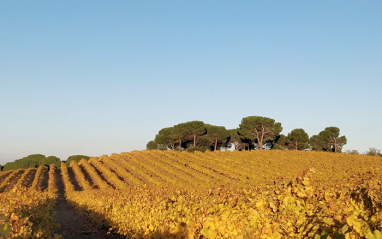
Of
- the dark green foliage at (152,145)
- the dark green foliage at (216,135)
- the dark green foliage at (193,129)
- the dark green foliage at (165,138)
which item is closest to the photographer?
the dark green foliage at (193,129)

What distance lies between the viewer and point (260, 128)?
74.9 meters

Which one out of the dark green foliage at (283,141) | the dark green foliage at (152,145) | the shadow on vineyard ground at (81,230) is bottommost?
the shadow on vineyard ground at (81,230)

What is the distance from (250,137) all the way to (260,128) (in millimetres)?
2947

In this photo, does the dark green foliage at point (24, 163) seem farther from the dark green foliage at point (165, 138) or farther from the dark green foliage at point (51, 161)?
the dark green foliage at point (165, 138)

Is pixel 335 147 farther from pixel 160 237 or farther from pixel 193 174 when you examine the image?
pixel 160 237

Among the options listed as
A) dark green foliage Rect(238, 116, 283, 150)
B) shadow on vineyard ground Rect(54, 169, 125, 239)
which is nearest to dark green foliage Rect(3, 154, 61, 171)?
dark green foliage Rect(238, 116, 283, 150)

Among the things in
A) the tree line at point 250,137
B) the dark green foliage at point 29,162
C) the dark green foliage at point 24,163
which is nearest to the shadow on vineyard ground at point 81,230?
the tree line at point 250,137

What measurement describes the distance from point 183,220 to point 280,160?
128ft

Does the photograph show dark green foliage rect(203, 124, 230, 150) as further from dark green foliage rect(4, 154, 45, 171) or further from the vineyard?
the vineyard

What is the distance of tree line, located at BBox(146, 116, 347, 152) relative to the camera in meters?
74.9

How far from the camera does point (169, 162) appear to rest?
47.5 m

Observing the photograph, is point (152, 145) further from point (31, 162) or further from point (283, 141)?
point (283, 141)

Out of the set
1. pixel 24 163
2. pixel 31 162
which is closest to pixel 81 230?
pixel 31 162

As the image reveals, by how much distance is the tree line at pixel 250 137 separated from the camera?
7494 centimetres
